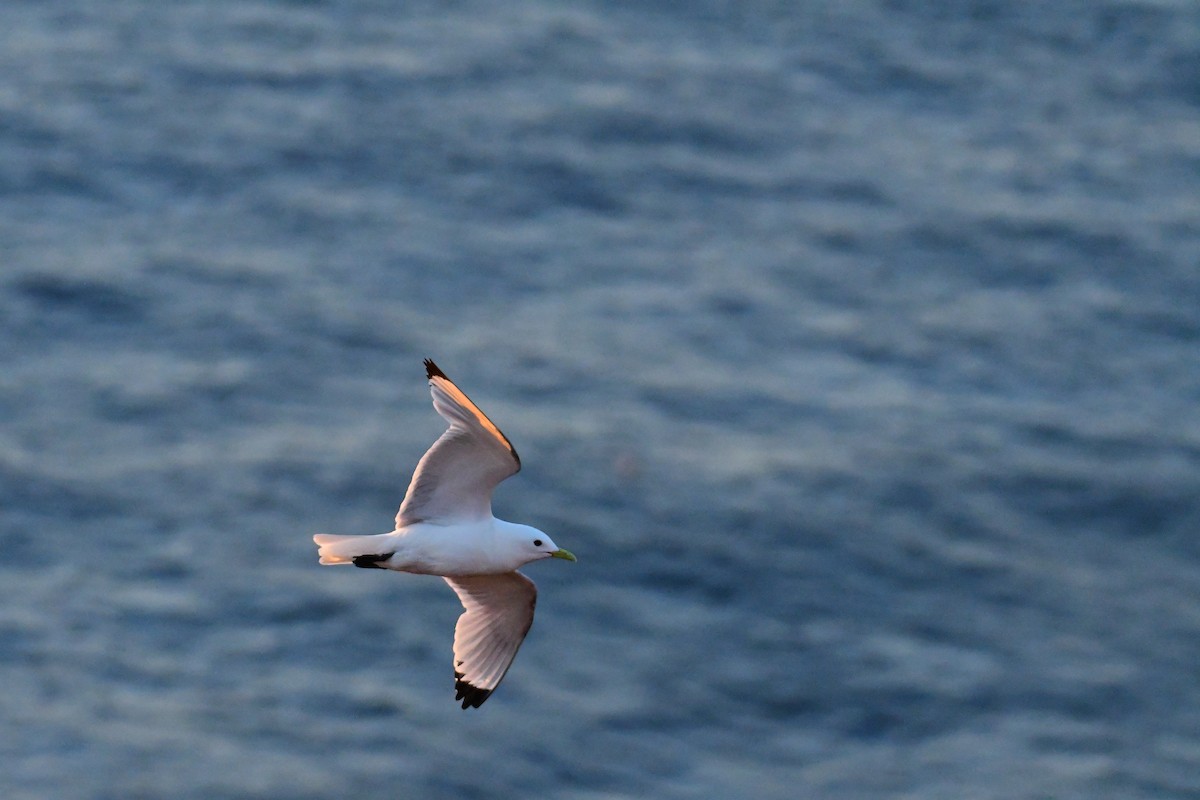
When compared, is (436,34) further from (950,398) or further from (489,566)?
(489,566)

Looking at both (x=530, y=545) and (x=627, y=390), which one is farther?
(x=627, y=390)

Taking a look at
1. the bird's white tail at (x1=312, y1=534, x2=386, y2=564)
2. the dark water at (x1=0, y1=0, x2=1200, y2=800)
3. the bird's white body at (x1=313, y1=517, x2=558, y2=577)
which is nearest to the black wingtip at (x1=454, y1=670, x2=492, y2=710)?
the bird's white body at (x1=313, y1=517, x2=558, y2=577)

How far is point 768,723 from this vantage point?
130 feet

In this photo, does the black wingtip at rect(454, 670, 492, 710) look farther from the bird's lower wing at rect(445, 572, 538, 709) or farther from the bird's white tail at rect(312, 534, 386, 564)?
the bird's white tail at rect(312, 534, 386, 564)

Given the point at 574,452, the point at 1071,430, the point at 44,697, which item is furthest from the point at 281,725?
the point at 1071,430

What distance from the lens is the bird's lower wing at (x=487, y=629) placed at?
19312 mm

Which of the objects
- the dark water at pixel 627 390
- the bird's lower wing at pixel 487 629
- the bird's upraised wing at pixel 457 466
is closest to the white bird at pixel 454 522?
the bird's upraised wing at pixel 457 466

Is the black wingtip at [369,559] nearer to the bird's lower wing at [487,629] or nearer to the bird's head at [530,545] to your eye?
the bird's head at [530,545]

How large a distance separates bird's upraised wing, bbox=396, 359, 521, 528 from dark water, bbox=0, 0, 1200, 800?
20.4 m

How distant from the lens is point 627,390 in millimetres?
42031

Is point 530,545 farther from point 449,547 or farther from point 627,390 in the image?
point 627,390

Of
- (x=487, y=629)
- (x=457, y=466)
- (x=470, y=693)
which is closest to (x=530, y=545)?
(x=457, y=466)

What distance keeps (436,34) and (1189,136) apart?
17628 millimetres

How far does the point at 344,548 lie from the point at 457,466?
1.18 metres
